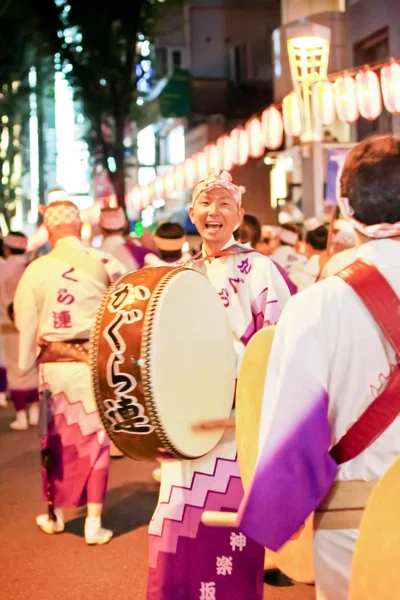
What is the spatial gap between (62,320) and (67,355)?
216mm

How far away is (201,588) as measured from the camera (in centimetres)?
351

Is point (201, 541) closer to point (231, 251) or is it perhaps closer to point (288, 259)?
point (231, 251)

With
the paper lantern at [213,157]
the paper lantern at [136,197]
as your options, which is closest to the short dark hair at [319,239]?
the paper lantern at [213,157]

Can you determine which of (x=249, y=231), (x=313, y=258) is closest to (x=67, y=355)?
(x=249, y=231)

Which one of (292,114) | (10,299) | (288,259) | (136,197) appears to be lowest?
(10,299)

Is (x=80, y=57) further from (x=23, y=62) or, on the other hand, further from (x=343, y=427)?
(x=343, y=427)

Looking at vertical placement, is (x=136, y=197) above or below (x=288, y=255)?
above

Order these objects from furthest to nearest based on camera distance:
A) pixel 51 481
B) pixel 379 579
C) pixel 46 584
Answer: pixel 51 481
pixel 46 584
pixel 379 579

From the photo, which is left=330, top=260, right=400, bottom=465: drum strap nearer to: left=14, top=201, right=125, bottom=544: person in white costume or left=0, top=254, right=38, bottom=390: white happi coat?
left=14, top=201, right=125, bottom=544: person in white costume

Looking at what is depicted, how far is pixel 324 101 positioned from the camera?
537 inches

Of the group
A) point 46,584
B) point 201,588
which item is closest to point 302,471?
point 201,588

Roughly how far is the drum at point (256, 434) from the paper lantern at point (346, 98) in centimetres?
1129

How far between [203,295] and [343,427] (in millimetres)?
1305

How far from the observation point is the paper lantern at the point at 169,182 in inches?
899
